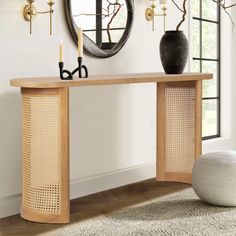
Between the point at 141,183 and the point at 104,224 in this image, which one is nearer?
the point at 104,224

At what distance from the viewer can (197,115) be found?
442cm

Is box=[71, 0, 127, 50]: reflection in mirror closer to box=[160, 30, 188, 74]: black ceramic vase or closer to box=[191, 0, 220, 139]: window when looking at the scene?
box=[160, 30, 188, 74]: black ceramic vase

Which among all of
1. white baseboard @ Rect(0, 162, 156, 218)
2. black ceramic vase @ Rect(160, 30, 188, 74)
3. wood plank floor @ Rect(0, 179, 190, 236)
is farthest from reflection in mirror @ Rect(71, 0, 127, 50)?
wood plank floor @ Rect(0, 179, 190, 236)

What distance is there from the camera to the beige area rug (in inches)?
126

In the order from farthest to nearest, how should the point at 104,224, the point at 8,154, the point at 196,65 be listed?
the point at 196,65
the point at 8,154
the point at 104,224

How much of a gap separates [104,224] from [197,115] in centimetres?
142

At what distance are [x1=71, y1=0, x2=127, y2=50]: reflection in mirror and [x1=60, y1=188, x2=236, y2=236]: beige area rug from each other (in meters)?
1.26

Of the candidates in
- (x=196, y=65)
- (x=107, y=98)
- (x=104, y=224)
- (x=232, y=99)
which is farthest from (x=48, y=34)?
(x=232, y=99)

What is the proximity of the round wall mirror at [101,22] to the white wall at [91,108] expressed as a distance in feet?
0.25

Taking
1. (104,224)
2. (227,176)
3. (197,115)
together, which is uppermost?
(197,115)

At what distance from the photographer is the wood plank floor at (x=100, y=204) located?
10.7 ft

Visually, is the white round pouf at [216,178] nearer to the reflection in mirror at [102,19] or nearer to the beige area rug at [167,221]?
the beige area rug at [167,221]

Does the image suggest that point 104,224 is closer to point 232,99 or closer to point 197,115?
point 197,115

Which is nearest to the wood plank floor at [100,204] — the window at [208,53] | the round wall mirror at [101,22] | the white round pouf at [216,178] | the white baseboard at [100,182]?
A: the white baseboard at [100,182]
